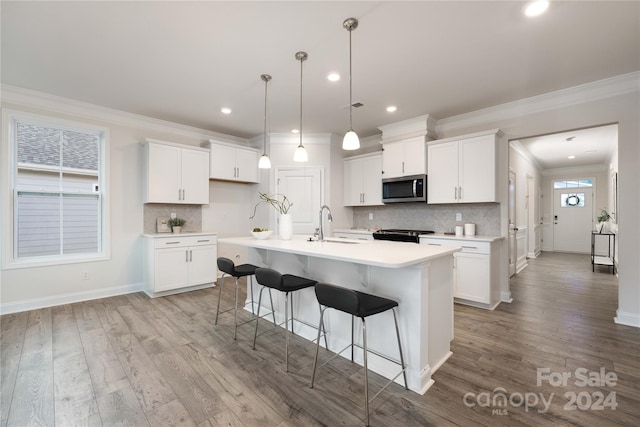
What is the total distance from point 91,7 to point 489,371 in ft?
13.5

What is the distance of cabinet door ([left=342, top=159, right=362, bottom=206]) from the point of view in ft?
17.2

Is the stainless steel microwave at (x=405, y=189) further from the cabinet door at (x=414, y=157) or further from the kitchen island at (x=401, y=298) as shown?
the kitchen island at (x=401, y=298)

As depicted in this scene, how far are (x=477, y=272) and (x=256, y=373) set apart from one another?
2966 mm

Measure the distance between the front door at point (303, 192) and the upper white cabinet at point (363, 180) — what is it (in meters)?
0.61

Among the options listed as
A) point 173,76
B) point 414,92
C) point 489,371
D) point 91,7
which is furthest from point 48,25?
point 489,371

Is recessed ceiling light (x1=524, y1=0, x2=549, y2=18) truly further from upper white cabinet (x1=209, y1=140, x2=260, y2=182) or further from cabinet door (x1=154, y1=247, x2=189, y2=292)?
cabinet door (x1=154, y1=247, x2=189, y2=292)

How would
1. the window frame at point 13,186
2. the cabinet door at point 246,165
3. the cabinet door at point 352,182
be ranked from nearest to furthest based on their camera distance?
the window frame at point 13,186 < the cabinet door at point 246,165 < the cabinet door at point 352,182

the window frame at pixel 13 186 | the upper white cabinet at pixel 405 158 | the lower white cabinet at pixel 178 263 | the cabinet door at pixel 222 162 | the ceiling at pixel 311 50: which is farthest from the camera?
the cabinet door at pixel 222 162

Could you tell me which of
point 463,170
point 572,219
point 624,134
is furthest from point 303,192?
point 572,219

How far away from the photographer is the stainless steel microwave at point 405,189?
14.1ft

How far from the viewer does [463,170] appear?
3.97 m

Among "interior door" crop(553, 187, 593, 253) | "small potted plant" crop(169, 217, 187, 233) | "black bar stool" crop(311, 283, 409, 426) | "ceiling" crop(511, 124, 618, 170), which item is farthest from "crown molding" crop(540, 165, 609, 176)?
"small potted plant" crop(169, 217, 187, 233)

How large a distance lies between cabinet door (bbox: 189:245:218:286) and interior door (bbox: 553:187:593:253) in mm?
9875

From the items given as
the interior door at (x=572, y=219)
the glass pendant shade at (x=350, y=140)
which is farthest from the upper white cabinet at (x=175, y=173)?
the interior door at (x=572, y=219)
